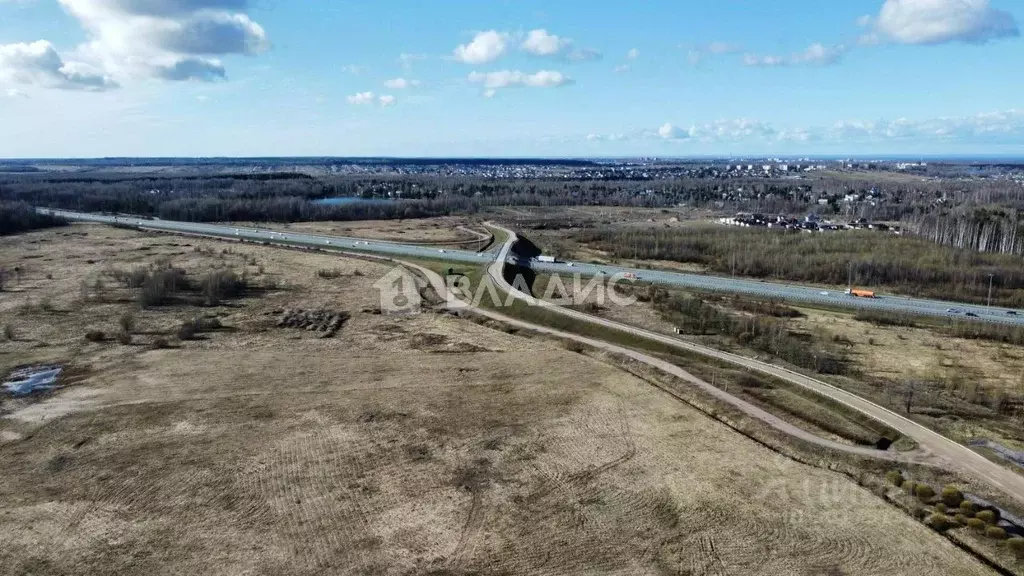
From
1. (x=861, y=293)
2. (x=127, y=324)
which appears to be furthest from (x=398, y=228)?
(x=861, y=293)

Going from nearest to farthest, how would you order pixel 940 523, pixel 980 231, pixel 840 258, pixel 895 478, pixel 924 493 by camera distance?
pixel 940 523
pixel 924 493
pixel 895 478
pixel 840 258
pixel 980 231

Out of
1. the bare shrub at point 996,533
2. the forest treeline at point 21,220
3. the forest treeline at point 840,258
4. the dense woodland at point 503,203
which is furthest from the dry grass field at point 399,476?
the dense woodland at point 503,203

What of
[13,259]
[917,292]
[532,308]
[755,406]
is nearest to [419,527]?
[755,406]

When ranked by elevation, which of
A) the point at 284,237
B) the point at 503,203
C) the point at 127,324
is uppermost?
the point at 503,203

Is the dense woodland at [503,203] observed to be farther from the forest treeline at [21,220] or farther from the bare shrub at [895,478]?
the bare shrub at [895,478]

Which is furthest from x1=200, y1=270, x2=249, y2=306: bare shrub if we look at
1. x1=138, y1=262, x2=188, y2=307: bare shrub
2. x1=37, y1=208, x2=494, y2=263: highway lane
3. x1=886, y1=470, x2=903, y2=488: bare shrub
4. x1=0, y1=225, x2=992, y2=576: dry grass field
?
x1=886, y1=470, x2=903, y2=488: bare shrub

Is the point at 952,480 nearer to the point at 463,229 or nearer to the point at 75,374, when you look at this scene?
the point at 75,374

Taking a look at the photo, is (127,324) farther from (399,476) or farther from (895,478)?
(895,478)

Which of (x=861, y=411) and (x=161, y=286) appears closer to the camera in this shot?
(x=861, y=411)
